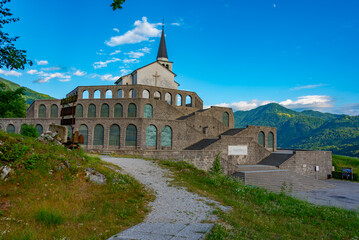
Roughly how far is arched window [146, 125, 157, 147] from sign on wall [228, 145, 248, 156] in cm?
1063

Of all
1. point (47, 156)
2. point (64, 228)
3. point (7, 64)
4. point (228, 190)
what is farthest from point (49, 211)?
point (228, 190)

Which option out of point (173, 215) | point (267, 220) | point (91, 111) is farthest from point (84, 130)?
point (267, 220)

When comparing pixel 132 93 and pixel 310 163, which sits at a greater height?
pixel 132 93

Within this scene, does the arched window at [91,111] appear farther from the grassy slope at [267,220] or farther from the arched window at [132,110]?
the grassy slope at [267,220]

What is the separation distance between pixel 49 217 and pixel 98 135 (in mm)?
26135

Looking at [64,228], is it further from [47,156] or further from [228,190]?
[228,190]

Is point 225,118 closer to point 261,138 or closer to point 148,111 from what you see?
point 261,138

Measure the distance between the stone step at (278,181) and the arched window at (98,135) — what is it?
60.5ft

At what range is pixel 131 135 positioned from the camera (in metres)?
30.8

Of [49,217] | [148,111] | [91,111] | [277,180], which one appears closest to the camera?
[49,217]

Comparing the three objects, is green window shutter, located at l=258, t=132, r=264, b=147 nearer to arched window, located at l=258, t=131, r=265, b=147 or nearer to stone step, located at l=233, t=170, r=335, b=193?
arched window, located at l=258, t=131, r=265, b=147

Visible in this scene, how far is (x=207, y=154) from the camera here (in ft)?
93.5

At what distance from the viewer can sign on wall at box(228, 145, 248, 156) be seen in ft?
107

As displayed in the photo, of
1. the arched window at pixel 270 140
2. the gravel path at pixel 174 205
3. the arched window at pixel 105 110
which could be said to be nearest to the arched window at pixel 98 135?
the arched window at pixel 105 110
